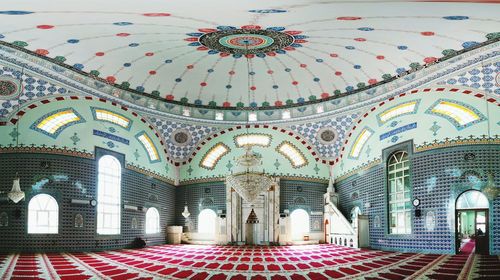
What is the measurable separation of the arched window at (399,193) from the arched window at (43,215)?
10.4 meters

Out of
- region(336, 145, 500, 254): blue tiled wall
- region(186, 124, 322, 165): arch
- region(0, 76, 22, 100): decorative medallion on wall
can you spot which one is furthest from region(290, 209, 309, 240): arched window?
region(0, 76, 22, 100): decorative medallion on wall

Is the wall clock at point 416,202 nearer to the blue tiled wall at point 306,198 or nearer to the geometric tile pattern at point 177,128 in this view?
the blue tiled wall at point 306,198

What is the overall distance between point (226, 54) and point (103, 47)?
3.52 m

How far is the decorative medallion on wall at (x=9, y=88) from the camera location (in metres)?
12.3

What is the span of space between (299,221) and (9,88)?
12.1 metres

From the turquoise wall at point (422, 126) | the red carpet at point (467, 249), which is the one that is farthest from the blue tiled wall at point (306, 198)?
the red carpet at point (467, 249)

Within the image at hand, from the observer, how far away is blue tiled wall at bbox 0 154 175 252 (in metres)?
12.5

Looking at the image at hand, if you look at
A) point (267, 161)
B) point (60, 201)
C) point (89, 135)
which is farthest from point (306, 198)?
point (60, 201)

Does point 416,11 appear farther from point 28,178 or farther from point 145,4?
point 28,178

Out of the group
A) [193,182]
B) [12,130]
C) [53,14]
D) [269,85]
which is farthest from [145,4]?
[193,182]

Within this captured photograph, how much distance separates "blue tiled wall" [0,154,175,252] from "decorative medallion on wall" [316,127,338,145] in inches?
314

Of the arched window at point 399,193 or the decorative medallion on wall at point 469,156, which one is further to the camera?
the arched window at point 399,193

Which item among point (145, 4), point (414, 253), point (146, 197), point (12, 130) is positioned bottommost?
point (414, 253)

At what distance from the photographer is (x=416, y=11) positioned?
8.70 metres
